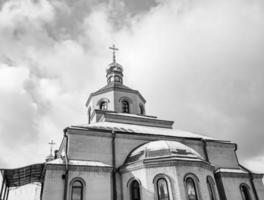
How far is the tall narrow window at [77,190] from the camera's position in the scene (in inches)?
501

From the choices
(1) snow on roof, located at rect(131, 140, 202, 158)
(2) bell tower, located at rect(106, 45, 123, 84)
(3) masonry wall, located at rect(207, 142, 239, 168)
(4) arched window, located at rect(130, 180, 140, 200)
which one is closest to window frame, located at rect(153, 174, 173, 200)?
(4) arched window, located at rect(130, 180, 140, 200)

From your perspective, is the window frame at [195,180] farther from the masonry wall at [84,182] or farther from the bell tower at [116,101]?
the bell tower at [116,101]

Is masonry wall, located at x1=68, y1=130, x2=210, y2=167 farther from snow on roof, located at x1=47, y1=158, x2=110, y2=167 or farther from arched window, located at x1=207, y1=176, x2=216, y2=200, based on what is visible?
arched window, located at x1=207, y1=176, x2=216, y2=200

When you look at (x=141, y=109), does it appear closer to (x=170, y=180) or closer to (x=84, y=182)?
(x=170, y=180)

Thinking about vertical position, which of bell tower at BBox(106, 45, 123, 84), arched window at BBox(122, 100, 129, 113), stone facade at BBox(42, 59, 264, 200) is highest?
bell tower at BBox(106, 45, 123, 84)

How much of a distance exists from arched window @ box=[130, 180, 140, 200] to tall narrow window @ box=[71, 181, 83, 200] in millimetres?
2670

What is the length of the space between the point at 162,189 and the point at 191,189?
4.85 ft

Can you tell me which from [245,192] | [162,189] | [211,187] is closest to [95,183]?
[162,189]

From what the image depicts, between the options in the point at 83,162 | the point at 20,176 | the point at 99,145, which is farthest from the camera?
the point at 20,176

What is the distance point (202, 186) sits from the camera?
42.7 feet

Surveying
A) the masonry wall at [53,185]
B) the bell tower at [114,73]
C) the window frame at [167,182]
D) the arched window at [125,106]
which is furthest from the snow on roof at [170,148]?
the bell tower at [114,73]

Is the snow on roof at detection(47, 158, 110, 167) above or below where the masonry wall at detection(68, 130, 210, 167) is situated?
below

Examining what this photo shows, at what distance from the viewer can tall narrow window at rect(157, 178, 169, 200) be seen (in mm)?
12609

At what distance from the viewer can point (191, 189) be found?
12.8 m
